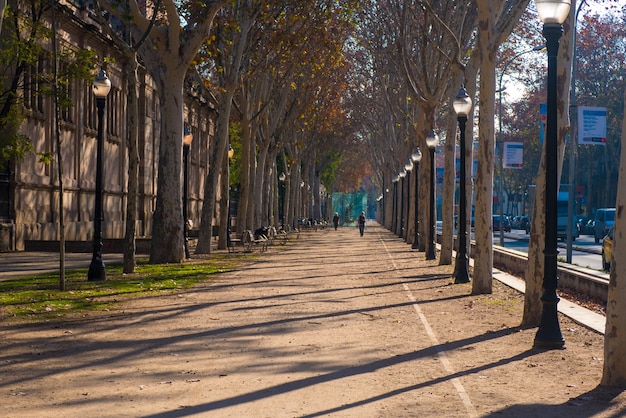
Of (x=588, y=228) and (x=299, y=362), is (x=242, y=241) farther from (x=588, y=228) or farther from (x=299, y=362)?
(x=588, y=228)

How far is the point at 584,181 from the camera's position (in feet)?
302

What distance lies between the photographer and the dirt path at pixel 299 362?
902cm

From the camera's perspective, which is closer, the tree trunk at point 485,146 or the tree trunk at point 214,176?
the tree trunk at point 485,146

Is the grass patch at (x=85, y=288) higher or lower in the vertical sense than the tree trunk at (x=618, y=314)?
lower

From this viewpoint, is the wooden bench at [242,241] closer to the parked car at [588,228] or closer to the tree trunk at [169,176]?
the tree trunk at [169,176]

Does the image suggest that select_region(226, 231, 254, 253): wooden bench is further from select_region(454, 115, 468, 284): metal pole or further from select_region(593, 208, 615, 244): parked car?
select_region(593, 208, 615, 244): parked car

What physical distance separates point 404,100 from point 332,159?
137 feet

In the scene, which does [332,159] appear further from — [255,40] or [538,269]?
[538,269]

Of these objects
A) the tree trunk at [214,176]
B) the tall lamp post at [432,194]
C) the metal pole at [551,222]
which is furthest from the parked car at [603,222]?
the metal pole at [551,222]

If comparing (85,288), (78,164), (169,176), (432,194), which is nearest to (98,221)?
(85,288)

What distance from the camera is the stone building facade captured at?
34647 millimetres

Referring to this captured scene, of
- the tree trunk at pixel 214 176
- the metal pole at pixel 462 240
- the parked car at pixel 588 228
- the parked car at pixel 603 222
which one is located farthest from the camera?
the parked car at pixel 588 228

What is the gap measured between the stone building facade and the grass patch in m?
5.76

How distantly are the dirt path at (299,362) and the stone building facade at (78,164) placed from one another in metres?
12.0
